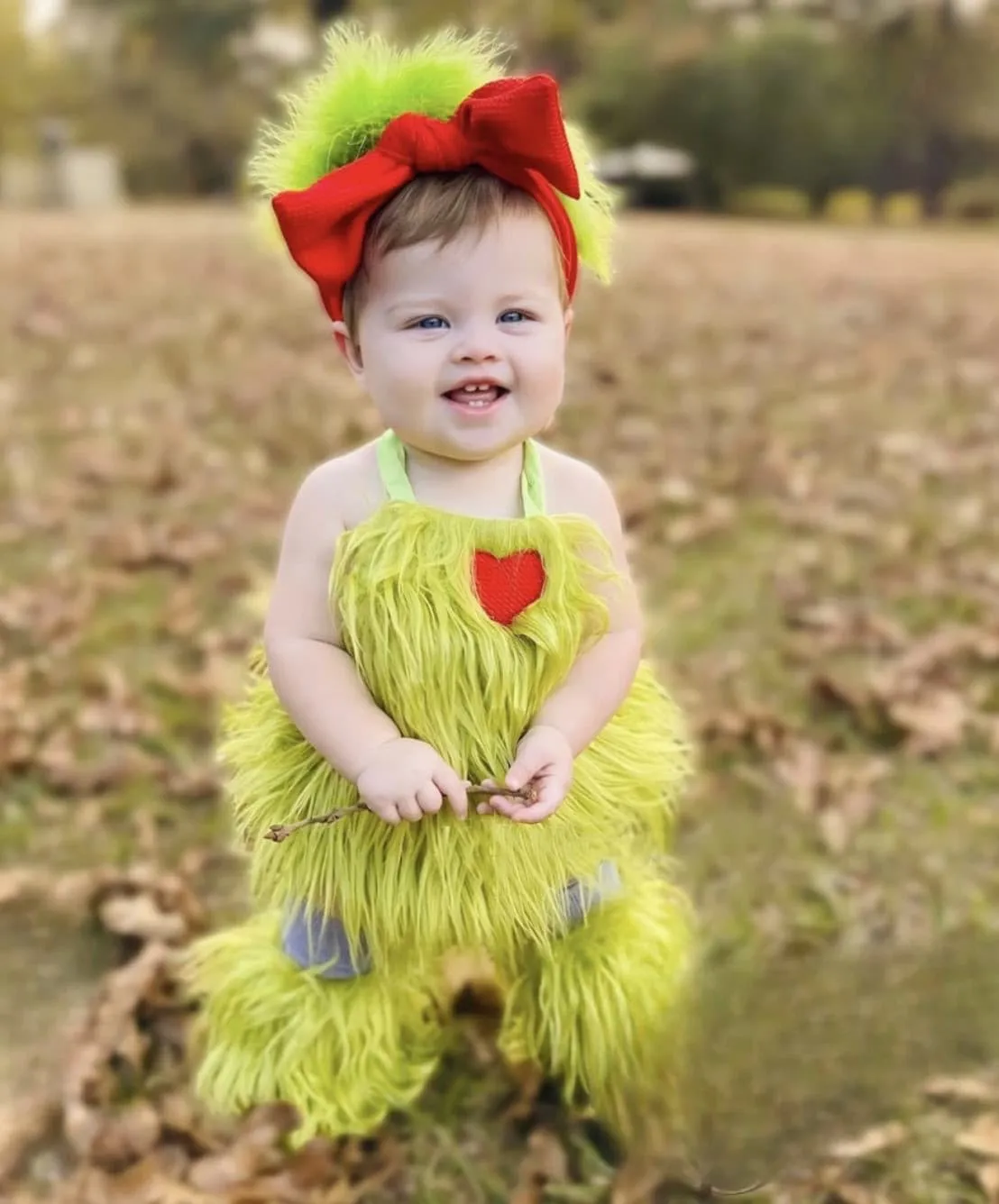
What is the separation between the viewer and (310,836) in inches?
57.8

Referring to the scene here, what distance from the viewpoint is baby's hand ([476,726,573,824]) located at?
129 centimetres

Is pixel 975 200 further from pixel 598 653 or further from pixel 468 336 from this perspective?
pixel 468 336

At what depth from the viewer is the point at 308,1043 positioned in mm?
1711

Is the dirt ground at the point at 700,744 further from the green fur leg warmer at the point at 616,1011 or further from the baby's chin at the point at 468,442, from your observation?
the baby's chin at the point at 468,442

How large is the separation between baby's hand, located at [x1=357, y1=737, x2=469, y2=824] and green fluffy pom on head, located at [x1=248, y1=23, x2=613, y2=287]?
650 mm

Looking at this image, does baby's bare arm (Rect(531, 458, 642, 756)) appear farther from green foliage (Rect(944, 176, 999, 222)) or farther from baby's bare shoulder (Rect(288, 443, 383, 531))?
green foliage (Rect(944, 176, 999, 222))

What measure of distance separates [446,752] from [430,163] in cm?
67

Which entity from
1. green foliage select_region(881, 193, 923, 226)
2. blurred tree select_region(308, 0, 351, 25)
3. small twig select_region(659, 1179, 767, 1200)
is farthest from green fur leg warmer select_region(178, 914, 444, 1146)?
blurred tree select_region(308, 0, 351, 25)

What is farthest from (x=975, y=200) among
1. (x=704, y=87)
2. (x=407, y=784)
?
(x=407, y=784)

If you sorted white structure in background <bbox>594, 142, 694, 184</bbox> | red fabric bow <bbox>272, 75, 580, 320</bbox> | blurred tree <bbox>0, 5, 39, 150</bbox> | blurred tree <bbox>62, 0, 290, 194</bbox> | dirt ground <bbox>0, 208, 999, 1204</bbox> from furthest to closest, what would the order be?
blurred tree <bbox>0, 5, 39, 150</bbox> → blurred tree <bbox>62, 0, 290, 194</bbox> → white structure in background <bbox>594, 142, 694, 184</bbox> → dirt ground <bbox>0, 208, 999, 1204</bbox> → red fabric bow <bbox>272, 75, 580, 320</bbox>

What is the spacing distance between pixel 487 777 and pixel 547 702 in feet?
0.39

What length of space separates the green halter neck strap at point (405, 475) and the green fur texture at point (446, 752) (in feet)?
0.11

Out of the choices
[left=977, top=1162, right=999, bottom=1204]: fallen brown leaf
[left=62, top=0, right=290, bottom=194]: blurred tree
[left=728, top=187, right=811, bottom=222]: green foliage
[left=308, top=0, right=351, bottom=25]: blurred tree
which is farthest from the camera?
[left=62, top=0, right=290, bottom=194]: blurred tree

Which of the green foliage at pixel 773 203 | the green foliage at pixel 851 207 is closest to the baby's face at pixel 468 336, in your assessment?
the green foliage at pixel 851 207
